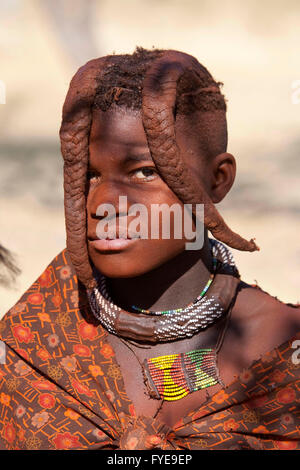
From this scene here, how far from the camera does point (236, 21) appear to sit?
1058 cm

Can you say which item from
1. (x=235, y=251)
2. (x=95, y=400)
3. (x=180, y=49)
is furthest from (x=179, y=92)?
(x=180, y=49)

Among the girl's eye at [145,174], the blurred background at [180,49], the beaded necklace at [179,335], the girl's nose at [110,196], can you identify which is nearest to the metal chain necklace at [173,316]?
the beaded necklace at [179,335]

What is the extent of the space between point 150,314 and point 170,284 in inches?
6.2

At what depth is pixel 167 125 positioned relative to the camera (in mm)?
3350

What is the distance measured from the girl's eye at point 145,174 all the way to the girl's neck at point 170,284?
15.4 inches

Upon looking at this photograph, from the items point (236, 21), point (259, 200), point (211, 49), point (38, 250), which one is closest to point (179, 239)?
point (38, 250)

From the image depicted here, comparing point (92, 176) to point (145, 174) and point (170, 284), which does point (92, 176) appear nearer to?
point (145, 174)

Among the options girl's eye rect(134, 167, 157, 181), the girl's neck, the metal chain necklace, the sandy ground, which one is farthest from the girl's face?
the sandy ground

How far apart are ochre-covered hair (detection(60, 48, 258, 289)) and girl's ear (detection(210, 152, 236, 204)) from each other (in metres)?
0.07

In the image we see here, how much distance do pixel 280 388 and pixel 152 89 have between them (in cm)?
131

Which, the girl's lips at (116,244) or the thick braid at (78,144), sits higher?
the thick braid at (78,144)

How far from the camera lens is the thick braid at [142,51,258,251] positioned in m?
3.36

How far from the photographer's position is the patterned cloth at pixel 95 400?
11.1ft

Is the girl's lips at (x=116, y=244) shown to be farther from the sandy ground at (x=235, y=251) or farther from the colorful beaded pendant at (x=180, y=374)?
the sandy ground at (x=235, y=251)
